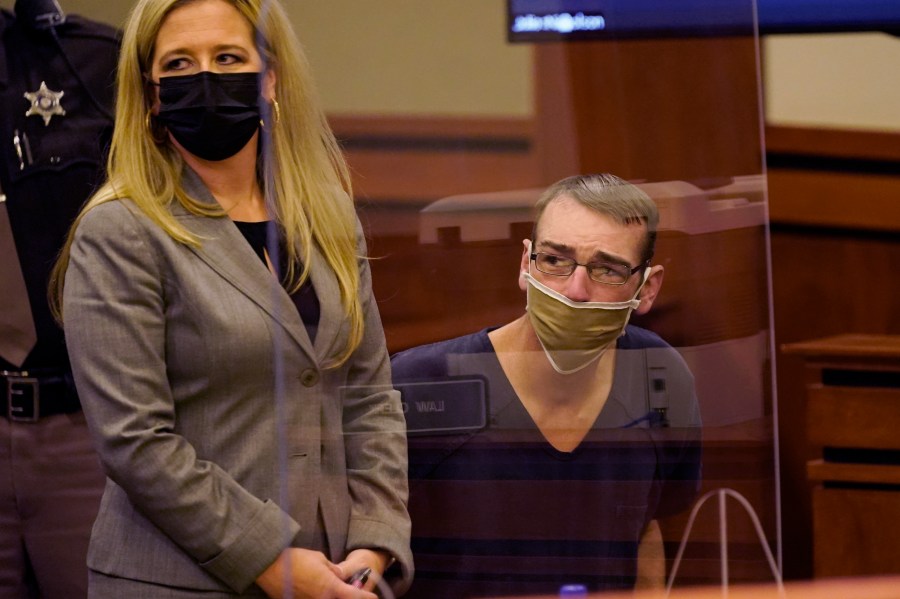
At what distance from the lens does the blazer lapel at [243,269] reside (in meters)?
1.34

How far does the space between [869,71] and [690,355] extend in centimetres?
135

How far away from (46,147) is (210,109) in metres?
0.59

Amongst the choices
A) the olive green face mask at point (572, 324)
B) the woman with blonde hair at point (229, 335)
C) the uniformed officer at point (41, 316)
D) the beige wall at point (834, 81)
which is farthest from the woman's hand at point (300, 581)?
the beige wall at point (834, 81)

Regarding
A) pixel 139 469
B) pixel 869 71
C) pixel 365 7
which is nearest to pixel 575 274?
pixel 365 7

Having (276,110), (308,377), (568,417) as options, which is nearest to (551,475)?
(568,417)

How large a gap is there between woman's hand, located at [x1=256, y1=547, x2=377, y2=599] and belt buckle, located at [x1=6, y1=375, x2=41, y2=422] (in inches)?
25.3

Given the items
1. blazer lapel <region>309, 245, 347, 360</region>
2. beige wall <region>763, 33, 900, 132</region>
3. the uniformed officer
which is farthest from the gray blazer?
beige wall <region>763, 33, 900, 132</region>

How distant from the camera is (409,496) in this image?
4.61 feet

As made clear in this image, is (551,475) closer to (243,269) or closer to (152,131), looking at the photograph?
(243,269)

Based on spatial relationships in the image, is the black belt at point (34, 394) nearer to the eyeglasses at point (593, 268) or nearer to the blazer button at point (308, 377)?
the blazer button at point (308, 377)

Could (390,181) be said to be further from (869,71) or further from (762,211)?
(869,71)

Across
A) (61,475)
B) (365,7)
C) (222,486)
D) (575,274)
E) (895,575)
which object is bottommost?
(895,575)

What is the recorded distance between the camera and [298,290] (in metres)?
1.37

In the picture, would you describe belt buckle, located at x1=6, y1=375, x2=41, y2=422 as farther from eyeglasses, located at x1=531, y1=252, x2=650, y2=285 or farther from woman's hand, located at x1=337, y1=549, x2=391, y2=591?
eyeglasses, located at x1=531, y1=252, x2=650, y2=285
